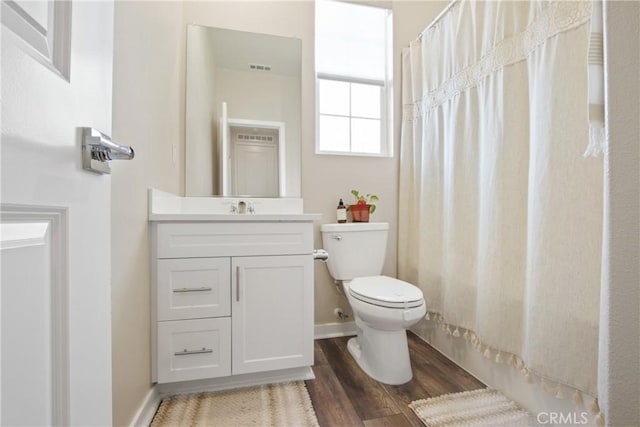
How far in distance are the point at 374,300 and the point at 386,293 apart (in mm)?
85

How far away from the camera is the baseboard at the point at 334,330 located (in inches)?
74.8

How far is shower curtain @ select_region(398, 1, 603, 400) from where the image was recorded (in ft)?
3.06

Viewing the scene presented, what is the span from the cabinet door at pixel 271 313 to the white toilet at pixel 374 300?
0.29 meters

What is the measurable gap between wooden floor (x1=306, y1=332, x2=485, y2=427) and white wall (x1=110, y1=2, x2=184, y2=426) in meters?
0.73

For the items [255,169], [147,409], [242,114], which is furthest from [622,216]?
[242,114]

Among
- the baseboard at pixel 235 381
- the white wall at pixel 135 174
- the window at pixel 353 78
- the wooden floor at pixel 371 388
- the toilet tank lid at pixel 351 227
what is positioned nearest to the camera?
the white wall at pixel 135 174

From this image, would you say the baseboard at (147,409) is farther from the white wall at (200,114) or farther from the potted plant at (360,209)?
the potted plant at (360,209)

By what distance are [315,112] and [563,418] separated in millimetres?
1945

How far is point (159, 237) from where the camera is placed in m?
1.20

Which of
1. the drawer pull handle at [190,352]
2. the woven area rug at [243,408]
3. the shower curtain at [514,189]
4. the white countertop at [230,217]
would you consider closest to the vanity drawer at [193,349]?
the drawer pull handle at [190,352]

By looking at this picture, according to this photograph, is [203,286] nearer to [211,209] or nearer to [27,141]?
[211,209]

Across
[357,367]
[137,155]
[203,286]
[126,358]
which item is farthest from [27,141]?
[357,367]

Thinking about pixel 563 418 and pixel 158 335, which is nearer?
pixel 563 418

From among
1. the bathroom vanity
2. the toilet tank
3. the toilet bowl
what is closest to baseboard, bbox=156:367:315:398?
the bathroom vanity
